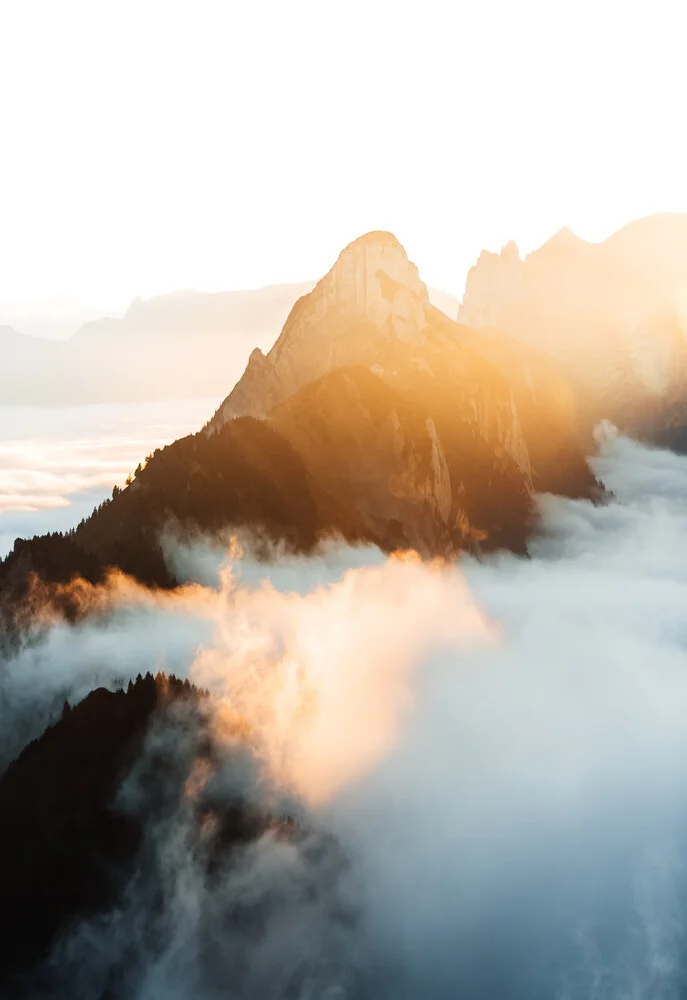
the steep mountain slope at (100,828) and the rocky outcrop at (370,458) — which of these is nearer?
the steep mountain slope at (100,828)

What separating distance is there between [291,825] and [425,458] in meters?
84.2

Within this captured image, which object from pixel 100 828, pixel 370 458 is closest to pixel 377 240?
pixel 370 458

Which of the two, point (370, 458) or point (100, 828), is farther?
point (370, 458)

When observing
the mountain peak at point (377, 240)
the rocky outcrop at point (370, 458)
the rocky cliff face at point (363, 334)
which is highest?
the mountain peak at point (377, 240)

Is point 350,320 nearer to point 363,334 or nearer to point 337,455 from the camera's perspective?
point 363,334

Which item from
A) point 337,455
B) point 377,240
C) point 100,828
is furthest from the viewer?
point 377,240

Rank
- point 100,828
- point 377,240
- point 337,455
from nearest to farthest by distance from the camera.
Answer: point 100,828 → point 337,455 → point 377,240

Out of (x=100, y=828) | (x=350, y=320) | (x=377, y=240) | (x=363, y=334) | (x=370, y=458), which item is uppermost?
(x=377, y=240)

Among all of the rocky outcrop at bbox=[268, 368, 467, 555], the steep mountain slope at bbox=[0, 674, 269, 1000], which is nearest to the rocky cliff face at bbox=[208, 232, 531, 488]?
the rocky outcrop at bbox=[268, 368, 467, 555]

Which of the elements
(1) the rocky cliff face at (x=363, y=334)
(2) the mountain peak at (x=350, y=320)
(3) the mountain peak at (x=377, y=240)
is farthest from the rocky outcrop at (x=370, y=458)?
(3) the mountain peak at (x=377, y=240)

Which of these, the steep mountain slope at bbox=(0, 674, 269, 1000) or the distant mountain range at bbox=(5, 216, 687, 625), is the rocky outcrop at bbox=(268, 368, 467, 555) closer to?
the distant mountain range at bbox=(5, 216, 687, 625)

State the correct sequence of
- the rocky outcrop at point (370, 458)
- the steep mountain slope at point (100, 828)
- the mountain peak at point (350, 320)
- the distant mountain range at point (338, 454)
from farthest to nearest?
the mountain peak at point (350, 320) → the rocky outcrop at point (370, 458) → the distant mountain range at point (338, 454) → the steep mountain slope at point (100, 828)

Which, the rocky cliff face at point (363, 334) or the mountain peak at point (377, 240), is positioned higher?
the mountain peak at point (377, 240)

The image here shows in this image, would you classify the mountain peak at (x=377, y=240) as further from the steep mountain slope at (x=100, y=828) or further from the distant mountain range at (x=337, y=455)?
the steep mountain slope at (x=100, y=828)
